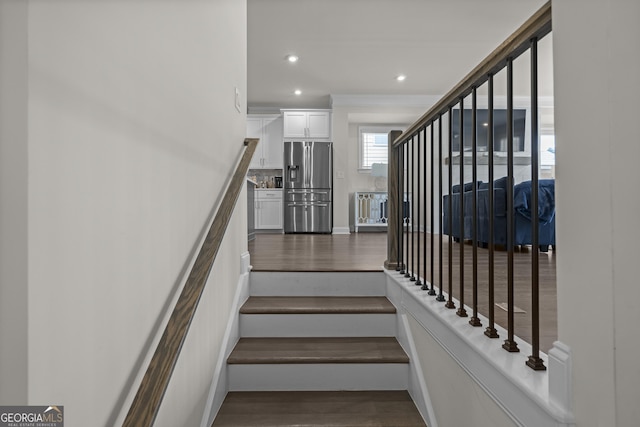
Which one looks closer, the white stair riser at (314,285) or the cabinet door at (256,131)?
the white stair riser at (314,285)

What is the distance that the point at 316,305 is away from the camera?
2320 mm

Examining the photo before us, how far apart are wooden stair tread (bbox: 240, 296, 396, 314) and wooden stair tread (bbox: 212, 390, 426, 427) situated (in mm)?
463

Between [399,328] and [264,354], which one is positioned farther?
[399,328]

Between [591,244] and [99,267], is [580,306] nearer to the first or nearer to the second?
[591,244]

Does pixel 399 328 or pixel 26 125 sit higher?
pixel 26 125

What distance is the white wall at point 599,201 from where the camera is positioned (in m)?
0.65

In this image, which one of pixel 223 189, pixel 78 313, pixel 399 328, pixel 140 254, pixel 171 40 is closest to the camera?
pixel 78 313

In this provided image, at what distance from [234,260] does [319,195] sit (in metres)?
4.74

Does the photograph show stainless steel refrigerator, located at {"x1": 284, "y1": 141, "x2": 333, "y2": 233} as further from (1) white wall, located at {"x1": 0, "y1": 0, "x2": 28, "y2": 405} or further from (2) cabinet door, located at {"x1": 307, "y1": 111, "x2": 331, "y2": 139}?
(1) white wall, located at {"x1": 0, "y1": 0, "x2": 28, "y2": 405}

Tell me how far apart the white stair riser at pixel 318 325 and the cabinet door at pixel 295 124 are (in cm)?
523

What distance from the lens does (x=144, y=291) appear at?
1.02 metres

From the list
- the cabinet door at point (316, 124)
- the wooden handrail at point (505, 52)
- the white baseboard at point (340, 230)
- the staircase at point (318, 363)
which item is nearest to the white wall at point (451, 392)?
the staircase at point (318, 363)

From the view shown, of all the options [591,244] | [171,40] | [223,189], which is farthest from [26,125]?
[223,189]

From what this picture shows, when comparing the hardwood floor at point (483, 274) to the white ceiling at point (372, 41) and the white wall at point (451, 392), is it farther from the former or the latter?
the white ceiling at point (372, 41)
